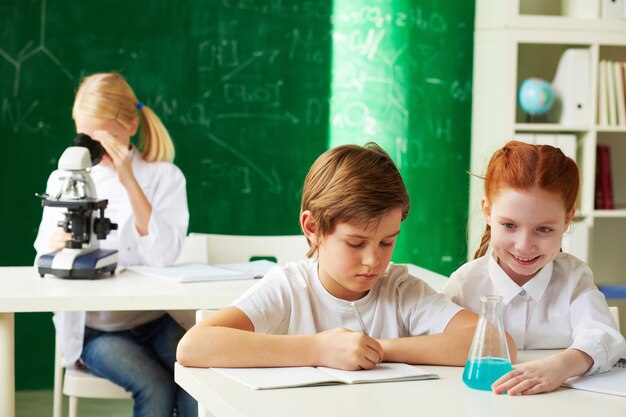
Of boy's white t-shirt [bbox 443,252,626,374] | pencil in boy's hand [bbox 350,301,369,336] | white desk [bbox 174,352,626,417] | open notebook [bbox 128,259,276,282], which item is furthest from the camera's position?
open notebook [bbox 128,259,276,282]

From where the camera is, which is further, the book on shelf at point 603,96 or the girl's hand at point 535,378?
the book on shelf at point 603,96

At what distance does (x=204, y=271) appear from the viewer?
2.65m

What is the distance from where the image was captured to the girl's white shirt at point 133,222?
2.61 meters

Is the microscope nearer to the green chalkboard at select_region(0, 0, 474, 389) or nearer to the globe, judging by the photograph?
the green chalkboard at select_region(0, 0, 474, 389)

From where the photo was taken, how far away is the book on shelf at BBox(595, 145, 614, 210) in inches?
164

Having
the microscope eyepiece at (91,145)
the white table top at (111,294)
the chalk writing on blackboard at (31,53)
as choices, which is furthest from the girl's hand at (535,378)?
the chalk writing on blackboard at (31,53)

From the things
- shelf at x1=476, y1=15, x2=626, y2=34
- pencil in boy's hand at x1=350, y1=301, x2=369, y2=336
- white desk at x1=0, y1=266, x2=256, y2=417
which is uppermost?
shelf at x1=476, y1=15, x2=626, y2=34

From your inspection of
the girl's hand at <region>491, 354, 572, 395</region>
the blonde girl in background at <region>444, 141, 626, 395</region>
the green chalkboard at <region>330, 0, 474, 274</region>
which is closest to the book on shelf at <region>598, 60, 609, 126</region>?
the green chalkboard at <region>330, 0, 474, 274</region>

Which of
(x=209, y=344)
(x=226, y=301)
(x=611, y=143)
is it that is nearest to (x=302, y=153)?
(x=611, y=143)

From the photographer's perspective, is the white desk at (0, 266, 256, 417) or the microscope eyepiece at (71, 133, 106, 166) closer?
the white desk at (0, 266, 256, 417)

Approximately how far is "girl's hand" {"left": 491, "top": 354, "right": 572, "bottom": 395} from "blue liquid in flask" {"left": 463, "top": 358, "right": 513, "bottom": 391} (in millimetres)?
11

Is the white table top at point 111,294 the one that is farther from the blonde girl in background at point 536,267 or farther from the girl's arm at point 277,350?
the girl's arm at point 277,350

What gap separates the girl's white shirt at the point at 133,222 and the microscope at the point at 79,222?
0.07 meters

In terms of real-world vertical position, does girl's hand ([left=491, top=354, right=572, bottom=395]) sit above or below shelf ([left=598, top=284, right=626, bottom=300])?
above
